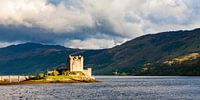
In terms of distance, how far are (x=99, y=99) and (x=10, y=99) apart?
23380mm

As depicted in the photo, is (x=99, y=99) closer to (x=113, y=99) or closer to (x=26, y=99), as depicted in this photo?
(x=113, y=99)

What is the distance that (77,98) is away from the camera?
123 metres

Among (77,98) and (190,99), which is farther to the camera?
(77,98)

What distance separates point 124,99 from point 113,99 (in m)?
2.95

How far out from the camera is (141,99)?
118 metres

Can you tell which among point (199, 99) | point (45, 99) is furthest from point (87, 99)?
point (199, 99)

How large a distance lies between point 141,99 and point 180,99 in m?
10.2

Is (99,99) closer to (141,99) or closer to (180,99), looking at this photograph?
(141,99)

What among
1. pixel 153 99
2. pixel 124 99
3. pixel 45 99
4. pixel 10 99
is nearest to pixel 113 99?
pixel 124 99

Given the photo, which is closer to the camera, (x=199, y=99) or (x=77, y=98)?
(x=199, y=99)

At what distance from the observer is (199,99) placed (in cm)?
11244

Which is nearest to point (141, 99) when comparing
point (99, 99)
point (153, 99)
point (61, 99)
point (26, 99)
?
point (153, 99)

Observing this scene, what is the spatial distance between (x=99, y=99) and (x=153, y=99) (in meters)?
14.3

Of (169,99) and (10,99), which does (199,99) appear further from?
(10,99)
